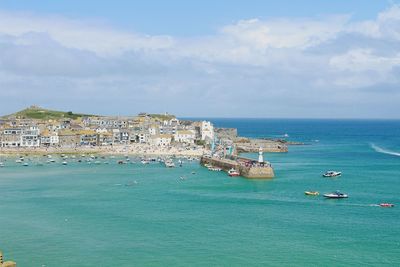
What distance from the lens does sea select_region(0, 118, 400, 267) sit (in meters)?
25.7

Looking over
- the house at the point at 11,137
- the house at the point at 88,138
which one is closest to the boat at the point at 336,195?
the house at the point at 88,138

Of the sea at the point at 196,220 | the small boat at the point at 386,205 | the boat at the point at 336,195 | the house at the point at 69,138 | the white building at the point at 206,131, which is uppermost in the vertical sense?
the white building at the point at 206,131

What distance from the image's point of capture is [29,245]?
2692 cm

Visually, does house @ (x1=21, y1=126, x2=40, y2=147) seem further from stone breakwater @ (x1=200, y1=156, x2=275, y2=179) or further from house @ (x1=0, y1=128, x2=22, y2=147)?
stone breakwater @ (x1=200, y1=156, x2=275, y2=179)

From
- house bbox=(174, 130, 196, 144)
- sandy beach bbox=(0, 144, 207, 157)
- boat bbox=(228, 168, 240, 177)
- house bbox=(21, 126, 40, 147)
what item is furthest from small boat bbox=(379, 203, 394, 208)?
house bbox=(21, 126, 40, 147)

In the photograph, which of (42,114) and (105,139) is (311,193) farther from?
(42,114)

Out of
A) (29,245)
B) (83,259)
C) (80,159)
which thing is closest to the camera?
(83,259)

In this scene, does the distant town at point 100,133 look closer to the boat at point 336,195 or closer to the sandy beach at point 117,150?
the sandy beach at point 117,150

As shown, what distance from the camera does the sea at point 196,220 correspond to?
84.3ft

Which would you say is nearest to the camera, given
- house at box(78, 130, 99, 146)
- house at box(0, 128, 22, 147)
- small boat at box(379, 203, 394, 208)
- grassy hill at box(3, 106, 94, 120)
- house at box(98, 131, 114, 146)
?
small boat at box(379, 203, 394, 208)

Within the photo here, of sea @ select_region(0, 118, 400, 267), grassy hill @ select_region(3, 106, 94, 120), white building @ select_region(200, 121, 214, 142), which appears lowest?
sea @ select_region(0, 118, 400, 267)

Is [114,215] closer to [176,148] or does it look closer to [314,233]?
[314,233]

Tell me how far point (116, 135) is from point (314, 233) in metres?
67.0

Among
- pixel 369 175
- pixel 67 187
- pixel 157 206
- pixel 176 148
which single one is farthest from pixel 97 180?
pixel 176 148
